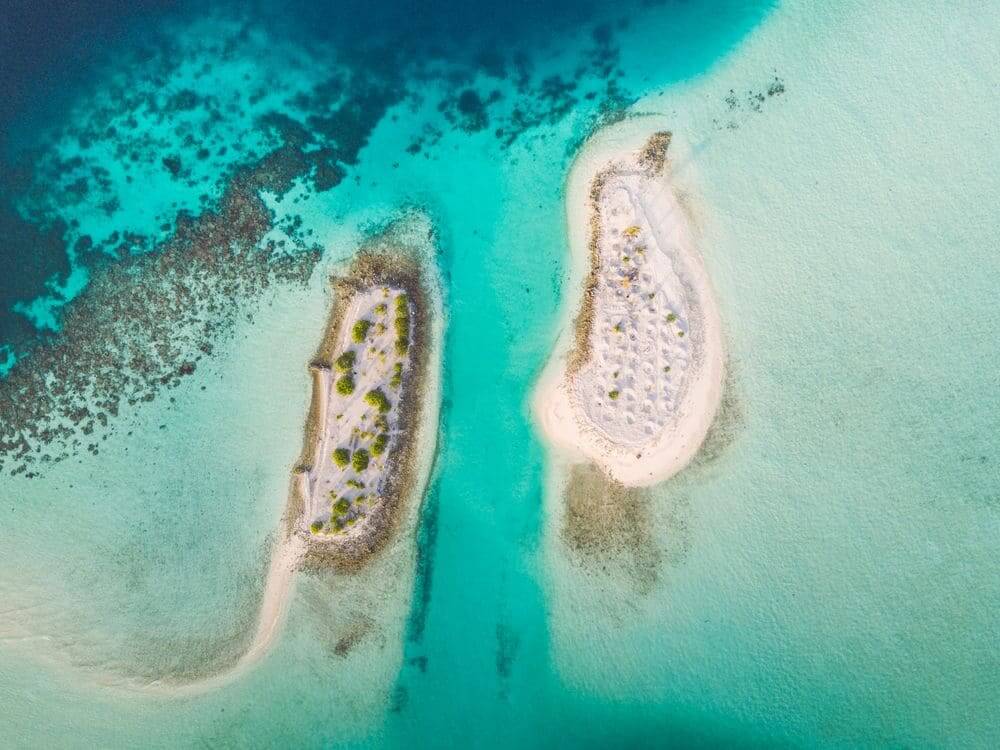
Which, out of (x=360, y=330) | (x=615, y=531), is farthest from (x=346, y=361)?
(x=615, y=531)

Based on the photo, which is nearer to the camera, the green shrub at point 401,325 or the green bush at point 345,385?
the green bush at point 345,385

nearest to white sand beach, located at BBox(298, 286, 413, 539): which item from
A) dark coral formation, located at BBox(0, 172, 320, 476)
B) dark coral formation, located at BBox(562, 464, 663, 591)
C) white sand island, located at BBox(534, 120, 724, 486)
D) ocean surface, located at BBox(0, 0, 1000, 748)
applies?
ocean surface, located at BBox(0, 0, 1000, 748)

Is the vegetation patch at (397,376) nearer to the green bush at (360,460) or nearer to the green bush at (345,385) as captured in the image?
the green bush at (345,385)

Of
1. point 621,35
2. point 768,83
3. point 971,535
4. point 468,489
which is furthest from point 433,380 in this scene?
point 971,535

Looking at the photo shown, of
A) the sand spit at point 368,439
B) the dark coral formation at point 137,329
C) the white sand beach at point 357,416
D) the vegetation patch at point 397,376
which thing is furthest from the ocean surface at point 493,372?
the vegetation patch at point 397,376

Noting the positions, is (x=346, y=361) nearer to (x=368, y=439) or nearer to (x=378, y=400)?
(x=378, y=400)

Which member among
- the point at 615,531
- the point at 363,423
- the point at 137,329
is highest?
the point at 137,329

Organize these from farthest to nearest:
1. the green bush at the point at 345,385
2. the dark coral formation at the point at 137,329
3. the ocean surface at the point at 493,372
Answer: the dark coral formation at the point at 137,329 < the ocean surface at the point at 493,372 < the green bush at the point at 345,385
